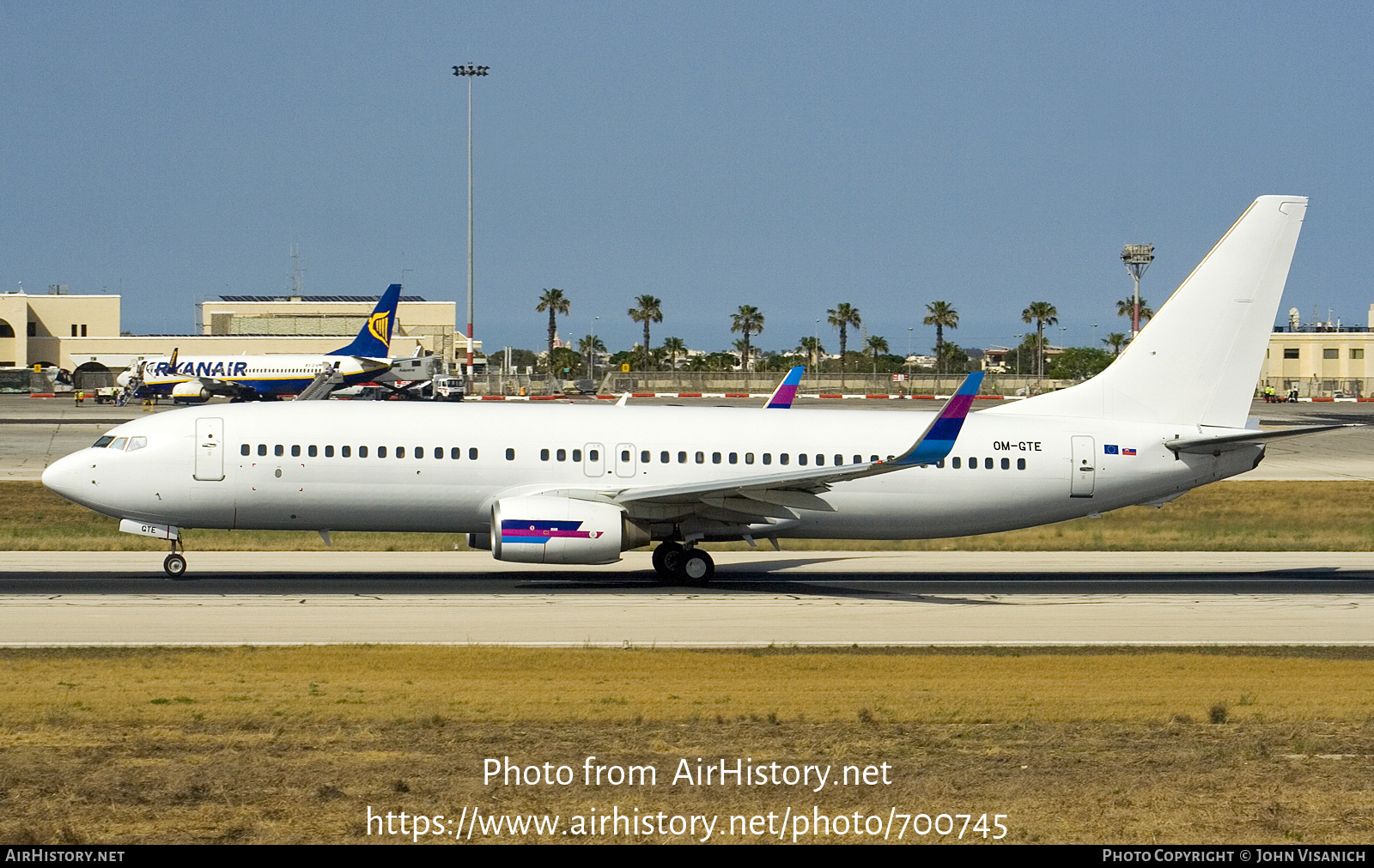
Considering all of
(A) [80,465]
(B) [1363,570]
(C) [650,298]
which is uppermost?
(C) [650,298]

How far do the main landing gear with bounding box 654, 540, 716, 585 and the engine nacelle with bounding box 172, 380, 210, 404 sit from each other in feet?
271

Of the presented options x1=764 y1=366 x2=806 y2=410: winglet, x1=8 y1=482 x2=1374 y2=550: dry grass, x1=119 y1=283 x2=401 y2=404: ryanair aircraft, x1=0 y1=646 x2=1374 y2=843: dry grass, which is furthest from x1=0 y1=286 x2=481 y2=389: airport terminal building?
x1=0 y1=646 x2=1374 y2=843: dry grass

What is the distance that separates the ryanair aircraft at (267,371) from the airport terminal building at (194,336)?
38009 millimetres

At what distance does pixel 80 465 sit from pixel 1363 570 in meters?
29.8

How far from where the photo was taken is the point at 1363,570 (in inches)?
1357

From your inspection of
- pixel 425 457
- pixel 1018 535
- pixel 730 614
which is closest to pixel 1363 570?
pixel 1018 535

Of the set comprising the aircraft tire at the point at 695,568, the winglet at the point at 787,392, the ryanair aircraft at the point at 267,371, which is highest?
the ryanair aircraft at the point at 267,371

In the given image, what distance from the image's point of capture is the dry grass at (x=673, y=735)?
39.7 feet

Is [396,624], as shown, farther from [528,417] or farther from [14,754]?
[14,754]

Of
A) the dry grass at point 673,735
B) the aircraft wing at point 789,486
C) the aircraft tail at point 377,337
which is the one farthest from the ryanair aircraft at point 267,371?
the dry grass at point 673,735

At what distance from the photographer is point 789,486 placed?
2862 centimetres

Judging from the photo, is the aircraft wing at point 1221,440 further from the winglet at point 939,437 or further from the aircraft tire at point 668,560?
the aircraft tire at point 668,560

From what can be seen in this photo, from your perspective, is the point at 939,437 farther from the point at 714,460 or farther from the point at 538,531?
the point at 538,531

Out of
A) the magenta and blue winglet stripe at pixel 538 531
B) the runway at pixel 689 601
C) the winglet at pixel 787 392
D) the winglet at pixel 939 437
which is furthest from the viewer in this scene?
the winglet at pixel 787 392
